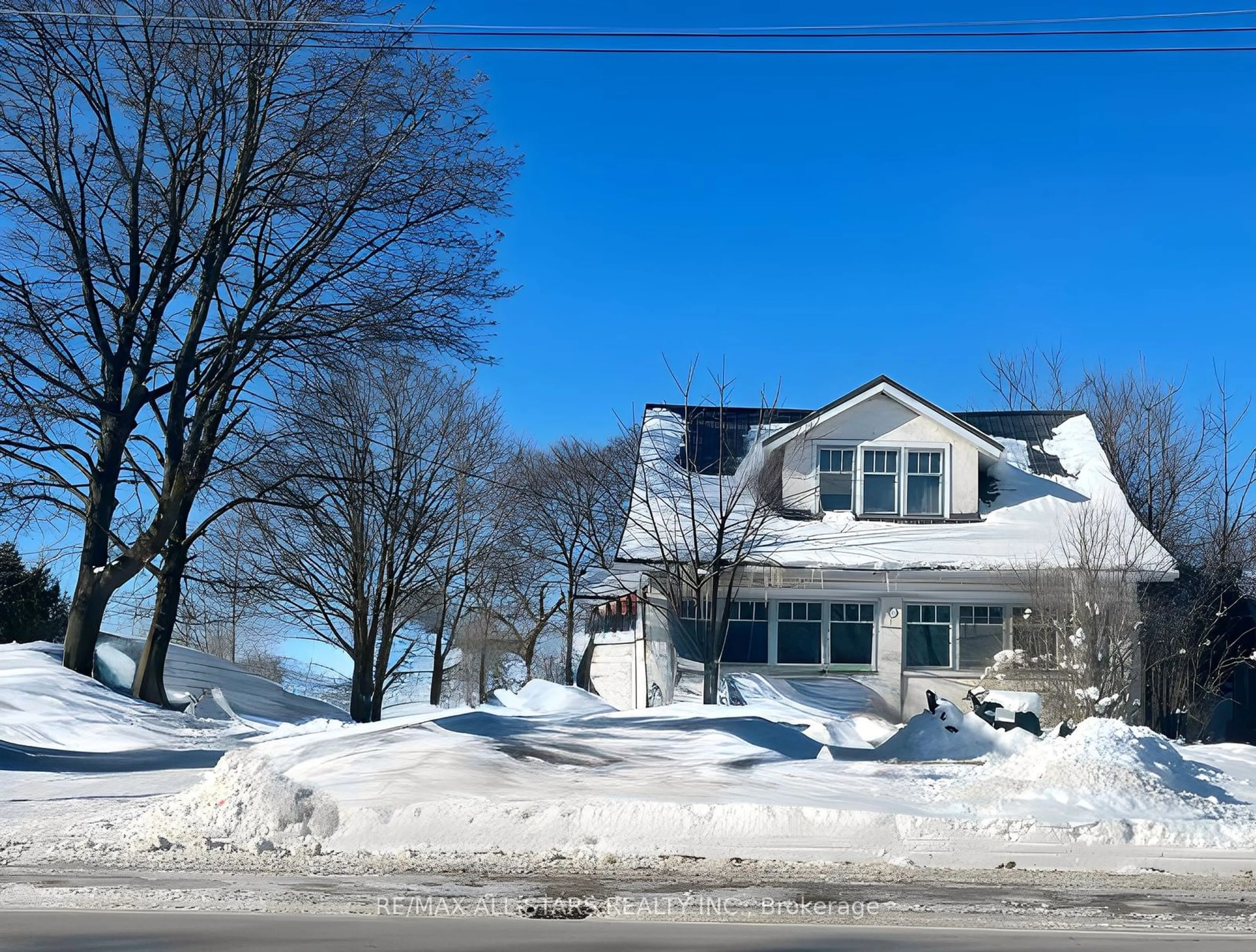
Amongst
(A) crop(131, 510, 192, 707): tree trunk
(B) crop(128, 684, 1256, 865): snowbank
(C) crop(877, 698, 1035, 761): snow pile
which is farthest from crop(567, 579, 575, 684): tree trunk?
(B) crop(128, 684, 1256, 865): snowbank

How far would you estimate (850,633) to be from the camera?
21438 millimetres

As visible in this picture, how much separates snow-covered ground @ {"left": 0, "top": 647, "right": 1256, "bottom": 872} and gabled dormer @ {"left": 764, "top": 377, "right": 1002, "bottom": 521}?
8666 mm

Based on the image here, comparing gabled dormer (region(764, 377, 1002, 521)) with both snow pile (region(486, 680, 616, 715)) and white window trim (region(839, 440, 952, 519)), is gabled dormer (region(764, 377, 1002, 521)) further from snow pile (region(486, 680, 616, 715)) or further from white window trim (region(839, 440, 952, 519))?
snow pile (region(486, 680, 616, 715))

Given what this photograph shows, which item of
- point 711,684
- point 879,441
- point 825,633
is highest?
point 879,441

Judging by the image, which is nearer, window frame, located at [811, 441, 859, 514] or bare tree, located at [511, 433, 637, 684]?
window frame, located at [811, 441, 859, 514]

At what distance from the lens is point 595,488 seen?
3694 centimetres

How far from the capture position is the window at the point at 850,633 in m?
21.4

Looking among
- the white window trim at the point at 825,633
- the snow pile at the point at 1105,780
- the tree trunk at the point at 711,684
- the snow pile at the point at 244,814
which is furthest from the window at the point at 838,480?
the snow pile at the point at 244,814

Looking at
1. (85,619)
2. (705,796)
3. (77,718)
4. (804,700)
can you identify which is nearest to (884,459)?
(804,700)

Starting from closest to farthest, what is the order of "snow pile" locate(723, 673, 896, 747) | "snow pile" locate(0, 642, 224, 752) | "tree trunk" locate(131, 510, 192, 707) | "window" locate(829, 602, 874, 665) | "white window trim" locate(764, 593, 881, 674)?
"snow pile" locate(0, 642, 224, 752)
"snow pile" locate(723, 673, 896, 747)
"tree trunk" locate(131, 510, 192, 707)
"white window trim" locate(764, 593, 881, 674)
"window" locate(829, 602, 874, 665)

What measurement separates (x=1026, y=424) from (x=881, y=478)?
18.9 feet

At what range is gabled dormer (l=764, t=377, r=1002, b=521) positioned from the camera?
74.1 feet

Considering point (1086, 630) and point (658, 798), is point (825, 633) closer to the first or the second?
point (1086, 630)

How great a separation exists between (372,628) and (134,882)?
73.1 ft
